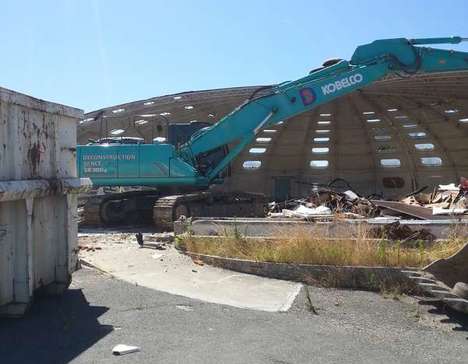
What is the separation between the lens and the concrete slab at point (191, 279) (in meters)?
7.82

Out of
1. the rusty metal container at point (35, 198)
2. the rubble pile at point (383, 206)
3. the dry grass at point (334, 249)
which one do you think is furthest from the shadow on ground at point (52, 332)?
the rubble pile at point (383, 206)

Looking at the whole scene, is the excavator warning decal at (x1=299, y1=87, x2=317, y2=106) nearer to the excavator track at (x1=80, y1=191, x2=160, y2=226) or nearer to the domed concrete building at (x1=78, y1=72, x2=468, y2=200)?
the excavator track at (x1=80, y1=191, x2=160, y2=226)

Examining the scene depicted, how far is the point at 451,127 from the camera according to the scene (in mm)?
32906

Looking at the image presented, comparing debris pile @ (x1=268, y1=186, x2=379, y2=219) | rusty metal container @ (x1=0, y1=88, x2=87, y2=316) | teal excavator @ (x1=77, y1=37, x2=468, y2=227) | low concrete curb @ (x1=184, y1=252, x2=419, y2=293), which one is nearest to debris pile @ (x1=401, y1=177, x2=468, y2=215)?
debris pile @ (x1=268, y1=186, x2=379, y2=219)

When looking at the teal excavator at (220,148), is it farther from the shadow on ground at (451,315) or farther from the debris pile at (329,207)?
the shadow on ground at (451,315)

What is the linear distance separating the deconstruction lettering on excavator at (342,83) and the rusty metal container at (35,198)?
35.9 ft

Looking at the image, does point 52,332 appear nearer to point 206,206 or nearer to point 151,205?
point 206,206

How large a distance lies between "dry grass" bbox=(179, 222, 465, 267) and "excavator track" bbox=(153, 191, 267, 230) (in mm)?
6896

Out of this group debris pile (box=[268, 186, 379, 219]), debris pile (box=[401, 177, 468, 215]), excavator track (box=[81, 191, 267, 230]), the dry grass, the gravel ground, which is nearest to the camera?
the gravel ground

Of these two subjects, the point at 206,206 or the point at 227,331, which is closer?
the point at 227,331

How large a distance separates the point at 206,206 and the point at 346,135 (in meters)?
20.0

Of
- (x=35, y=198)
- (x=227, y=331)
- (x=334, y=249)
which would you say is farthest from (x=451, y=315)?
(x=35, y=198)

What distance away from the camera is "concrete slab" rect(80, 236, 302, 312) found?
7820mm

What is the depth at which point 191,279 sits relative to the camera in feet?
30.4
